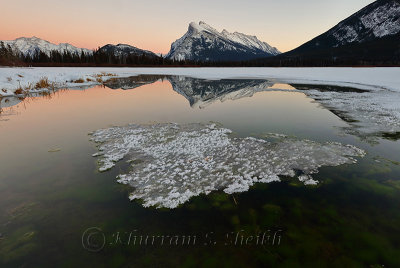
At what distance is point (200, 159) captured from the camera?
8.43 metres

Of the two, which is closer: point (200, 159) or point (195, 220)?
point (195, 220)

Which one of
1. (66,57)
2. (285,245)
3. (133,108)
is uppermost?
(66,57)

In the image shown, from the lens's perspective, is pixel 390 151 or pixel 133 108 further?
pixel 133 108

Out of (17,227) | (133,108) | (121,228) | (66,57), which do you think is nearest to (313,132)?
(121,228)

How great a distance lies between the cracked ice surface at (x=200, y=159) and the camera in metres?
6.59

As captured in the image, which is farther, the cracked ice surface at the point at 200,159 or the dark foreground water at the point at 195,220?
the cracked ice surface at the point at 200,159

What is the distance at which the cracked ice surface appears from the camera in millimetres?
6590

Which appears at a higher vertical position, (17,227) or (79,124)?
(79,124)

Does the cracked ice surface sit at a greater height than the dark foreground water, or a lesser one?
greater

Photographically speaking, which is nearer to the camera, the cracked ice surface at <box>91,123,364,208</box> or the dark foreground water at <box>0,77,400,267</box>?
the dark foreground water at <box>0,77,400,267</box>

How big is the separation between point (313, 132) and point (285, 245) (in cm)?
905

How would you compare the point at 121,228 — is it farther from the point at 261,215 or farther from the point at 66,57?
the point at 66,57

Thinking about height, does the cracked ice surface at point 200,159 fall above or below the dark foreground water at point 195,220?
above

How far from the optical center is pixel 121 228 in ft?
15.9
